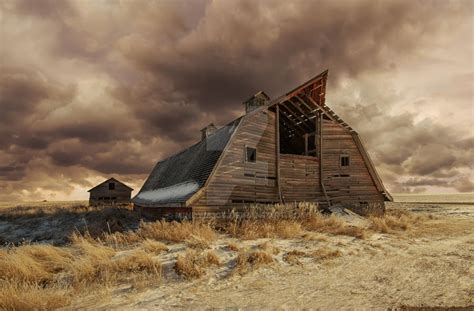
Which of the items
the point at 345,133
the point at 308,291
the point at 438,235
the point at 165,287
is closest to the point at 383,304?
the point at 308,291

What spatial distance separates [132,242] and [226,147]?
7.99m

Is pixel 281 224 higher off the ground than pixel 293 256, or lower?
higher

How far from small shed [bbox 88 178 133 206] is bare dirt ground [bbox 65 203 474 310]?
1656 inches

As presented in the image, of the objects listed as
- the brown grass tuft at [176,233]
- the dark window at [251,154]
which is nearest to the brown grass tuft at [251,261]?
the brown grass tuft at [176,233]

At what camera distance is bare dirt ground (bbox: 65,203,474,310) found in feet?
20.2

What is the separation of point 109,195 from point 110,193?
334 mm

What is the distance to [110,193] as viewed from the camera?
161 feet

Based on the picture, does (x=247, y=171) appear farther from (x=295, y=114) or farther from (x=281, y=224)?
(x=295, y=114)

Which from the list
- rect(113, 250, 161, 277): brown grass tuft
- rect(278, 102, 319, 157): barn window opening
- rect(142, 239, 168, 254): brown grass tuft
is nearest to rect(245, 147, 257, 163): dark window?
rect(278, 102, 319, 157): barn window opening

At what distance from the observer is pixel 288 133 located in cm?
2444

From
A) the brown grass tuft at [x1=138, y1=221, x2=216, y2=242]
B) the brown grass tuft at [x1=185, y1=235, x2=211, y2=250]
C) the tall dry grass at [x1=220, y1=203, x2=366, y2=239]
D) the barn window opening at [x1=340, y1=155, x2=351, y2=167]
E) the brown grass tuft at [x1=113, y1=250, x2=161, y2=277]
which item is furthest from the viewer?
the barn window opening at [x1=340, y1=155, x2=351, y2=167]

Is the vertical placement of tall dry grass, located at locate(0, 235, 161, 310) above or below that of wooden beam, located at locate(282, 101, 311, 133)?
below

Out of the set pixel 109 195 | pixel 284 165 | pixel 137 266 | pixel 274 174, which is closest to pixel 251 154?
pixel 274 174

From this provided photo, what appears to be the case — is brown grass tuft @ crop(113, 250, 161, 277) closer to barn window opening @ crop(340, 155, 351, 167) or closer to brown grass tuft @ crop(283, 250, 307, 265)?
brown grass tuft @ crop(283, 250, 307, 265)
